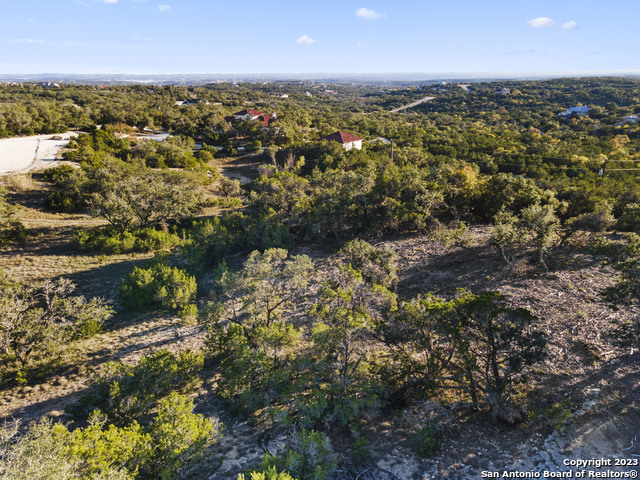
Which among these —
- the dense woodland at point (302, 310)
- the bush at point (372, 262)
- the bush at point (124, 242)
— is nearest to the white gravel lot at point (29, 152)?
the dense woodland at point (302, 310)

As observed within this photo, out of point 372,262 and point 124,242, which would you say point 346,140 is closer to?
point 124,242

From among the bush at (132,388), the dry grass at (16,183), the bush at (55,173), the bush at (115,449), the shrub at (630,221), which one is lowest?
the bush at (132,388)

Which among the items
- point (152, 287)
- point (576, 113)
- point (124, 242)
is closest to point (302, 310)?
point (152, 287)

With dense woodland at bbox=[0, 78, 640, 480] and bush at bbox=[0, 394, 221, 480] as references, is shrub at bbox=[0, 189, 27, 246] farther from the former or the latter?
bush at bbox=[0, 394, 221, 480]

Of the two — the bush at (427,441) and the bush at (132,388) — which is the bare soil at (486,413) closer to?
the bush at (427,441)

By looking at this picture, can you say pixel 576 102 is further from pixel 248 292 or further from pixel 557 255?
pixel 248 292

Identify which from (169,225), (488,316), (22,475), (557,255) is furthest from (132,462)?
(169,225)

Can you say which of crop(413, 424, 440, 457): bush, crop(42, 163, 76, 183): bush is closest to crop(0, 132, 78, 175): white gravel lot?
crop(42, 163, 76, 183): bush

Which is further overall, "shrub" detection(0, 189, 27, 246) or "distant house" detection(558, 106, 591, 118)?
"distant house" detection(558, 106, 591, 118)
